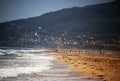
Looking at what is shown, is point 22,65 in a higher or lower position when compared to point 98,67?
higher

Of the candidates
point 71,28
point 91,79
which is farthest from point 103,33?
point 91,79

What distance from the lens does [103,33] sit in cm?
14612

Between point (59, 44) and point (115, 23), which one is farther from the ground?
point (115, 23)

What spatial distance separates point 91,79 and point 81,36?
146032 millimetres

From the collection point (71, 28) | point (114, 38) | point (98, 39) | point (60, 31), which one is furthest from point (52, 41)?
point (114, 38)

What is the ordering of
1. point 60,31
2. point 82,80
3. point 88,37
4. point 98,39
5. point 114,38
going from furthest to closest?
1. point 60,31
2. point 88,37
3. point 98,39
4. point 114,38
5. point 82,80

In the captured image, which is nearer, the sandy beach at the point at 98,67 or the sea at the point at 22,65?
the sandy beach at the point at 98,67

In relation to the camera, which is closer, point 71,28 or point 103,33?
point 103,33

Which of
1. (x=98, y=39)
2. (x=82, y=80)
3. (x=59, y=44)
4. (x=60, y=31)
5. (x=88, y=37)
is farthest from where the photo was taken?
(x=60, y=31)

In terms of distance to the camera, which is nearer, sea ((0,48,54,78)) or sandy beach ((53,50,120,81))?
sandy beach ((53,50,120,81))

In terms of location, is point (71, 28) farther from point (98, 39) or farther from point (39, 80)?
point (39, 80)

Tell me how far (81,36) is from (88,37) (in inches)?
361

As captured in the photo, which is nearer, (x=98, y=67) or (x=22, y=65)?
(x=98, y=67)

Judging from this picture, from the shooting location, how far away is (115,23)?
151m
